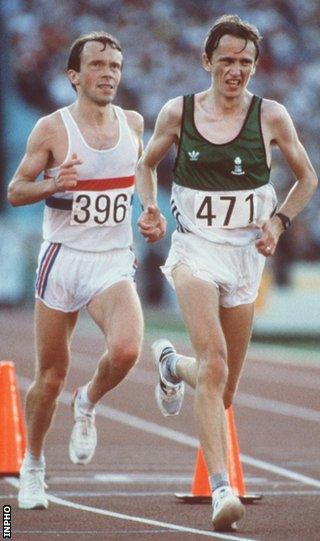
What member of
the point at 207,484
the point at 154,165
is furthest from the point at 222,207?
the point at 207,484

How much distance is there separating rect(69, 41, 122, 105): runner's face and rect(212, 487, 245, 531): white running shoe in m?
2.27

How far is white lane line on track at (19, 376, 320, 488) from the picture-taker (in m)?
10.3

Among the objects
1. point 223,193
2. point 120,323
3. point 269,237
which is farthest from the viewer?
point 120,323

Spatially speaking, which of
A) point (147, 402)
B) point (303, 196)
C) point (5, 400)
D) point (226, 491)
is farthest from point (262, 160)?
point (147, 402)

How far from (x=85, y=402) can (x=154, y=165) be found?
57.0 inches

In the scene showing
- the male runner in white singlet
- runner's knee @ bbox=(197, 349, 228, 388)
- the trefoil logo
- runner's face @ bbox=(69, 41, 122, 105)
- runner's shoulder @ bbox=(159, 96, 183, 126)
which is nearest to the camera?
runner's knee @ bbox=(197, 349, 228, 388)

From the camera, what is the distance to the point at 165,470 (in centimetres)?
1073

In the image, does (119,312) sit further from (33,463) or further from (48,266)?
(33,463)

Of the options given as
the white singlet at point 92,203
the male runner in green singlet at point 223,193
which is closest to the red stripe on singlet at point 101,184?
the white singlet at point 92,203

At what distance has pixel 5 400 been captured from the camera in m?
10.4

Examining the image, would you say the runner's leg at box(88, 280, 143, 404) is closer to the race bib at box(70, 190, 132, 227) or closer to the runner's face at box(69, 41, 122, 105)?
the race bib at box(70, 190, 132, 227)

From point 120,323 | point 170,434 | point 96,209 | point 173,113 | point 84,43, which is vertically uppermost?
point 84,43

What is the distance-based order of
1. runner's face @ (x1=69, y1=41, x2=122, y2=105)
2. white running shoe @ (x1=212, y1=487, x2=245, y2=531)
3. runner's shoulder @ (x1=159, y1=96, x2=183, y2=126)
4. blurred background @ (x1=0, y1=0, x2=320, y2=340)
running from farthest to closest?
blurred background @ (x1=0, y1=0, x2=320, y2=340)
runner's face @ (x1=69, y1=41, x2=122, y2=105)
runner's shoulder @ (x1=159, y1=96, x2=183, y2=126)
white running shoe @ (x1=212, y1=487, x2=245, y2=531)


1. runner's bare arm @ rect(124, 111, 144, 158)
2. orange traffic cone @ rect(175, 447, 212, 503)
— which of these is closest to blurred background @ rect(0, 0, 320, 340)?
orange traffic cone @ rect(175, 447, 212, 503)
